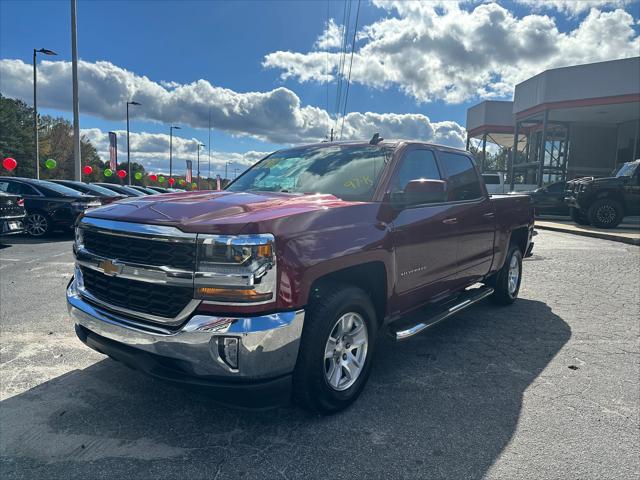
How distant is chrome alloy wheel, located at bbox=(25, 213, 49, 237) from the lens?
11243 millimetres

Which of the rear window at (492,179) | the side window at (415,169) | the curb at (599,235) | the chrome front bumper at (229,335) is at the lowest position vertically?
the curb at (599,235)

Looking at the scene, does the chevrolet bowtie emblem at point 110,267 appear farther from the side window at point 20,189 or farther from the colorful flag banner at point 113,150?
the colorful flag banner at point 113,150

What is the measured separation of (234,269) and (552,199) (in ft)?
67.9

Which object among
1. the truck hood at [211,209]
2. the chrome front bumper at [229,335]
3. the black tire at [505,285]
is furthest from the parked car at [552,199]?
the chrome front bumper at [229,335]

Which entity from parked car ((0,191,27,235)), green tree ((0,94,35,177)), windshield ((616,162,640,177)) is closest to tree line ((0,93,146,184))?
green tree ((0,94,35,177))

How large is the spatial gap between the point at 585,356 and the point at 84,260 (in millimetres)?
4293

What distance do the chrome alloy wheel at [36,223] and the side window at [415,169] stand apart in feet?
34.6

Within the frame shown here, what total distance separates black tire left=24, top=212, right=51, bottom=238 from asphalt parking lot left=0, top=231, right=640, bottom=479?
7380mm

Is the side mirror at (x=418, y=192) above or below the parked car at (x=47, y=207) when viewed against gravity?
above

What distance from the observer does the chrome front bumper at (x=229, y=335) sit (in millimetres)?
2377

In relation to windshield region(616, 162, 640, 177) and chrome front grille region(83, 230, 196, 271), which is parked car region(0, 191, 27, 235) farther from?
windshield region(616, 162, 640, 177)

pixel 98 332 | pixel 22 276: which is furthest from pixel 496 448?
pixel 22 276

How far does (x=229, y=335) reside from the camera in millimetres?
2361

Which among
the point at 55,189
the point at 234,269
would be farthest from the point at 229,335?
the point at 55,189
